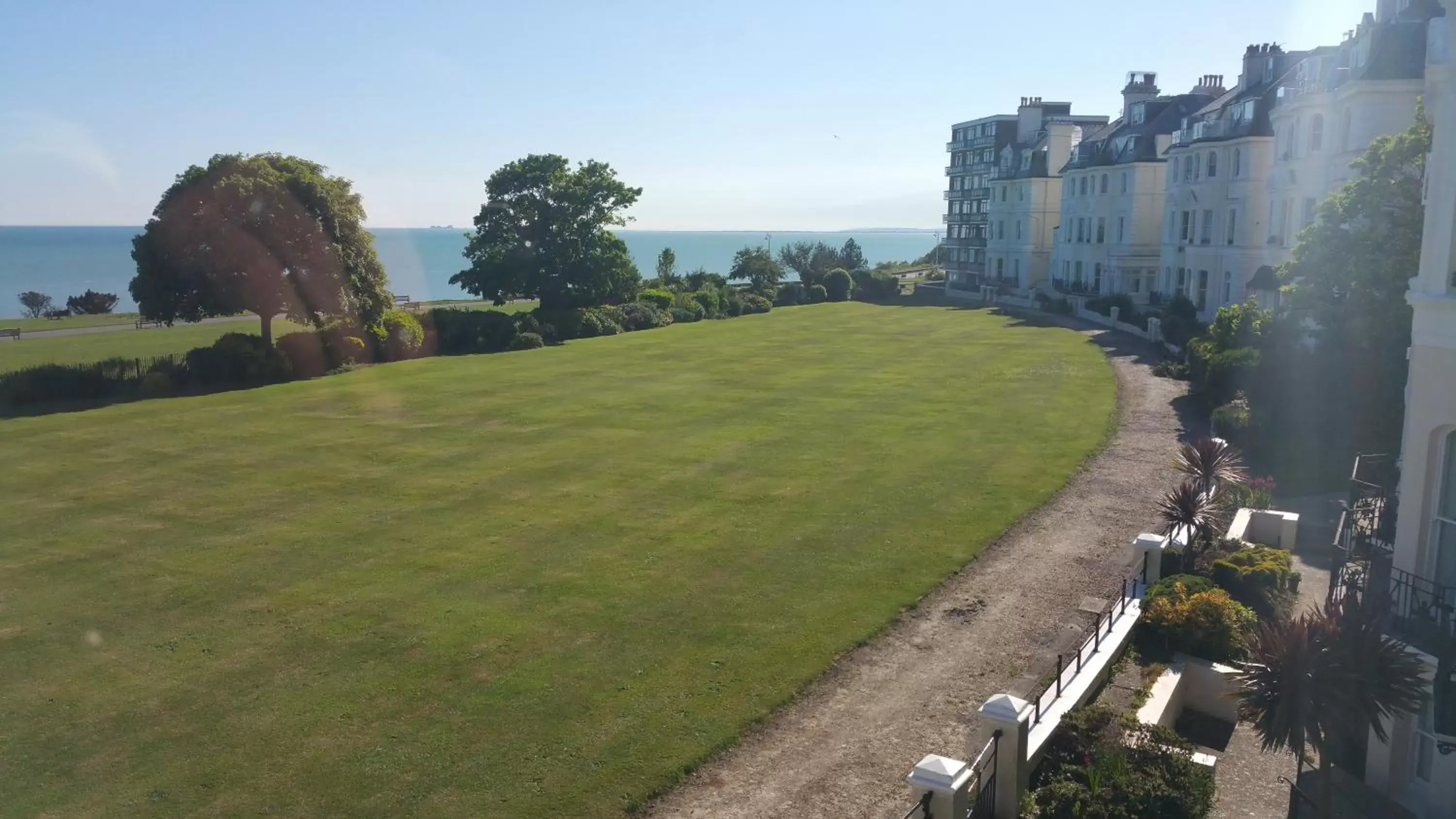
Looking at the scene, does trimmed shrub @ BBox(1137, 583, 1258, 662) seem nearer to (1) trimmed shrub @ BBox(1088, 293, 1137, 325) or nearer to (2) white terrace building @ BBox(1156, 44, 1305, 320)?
(2) white terrace building @ BBox(1156, 44, 1305, 320)

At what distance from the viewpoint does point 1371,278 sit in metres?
23.4

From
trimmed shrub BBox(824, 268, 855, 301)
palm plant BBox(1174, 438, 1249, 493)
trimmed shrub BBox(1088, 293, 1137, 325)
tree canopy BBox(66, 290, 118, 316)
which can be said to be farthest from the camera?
trimmed shrub BBox(824, 268, 855, 301)

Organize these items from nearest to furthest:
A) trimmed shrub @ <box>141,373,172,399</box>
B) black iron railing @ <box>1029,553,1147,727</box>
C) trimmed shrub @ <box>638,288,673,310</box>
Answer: black iron railing @ <box>1029,553,1147,727</box> → trimmed shrub @ <box>141,373,172,399</box> → trimmed shrub @ <box>638,288,673,310</box>

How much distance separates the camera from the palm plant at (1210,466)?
21.8 meters

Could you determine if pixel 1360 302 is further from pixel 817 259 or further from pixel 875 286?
pixel 817 259

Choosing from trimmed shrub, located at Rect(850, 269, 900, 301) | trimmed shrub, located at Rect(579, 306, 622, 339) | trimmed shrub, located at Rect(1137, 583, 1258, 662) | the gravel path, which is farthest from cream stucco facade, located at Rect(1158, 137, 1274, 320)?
trimmed shrub, located at Rect(1137, 583, 1258, 662)

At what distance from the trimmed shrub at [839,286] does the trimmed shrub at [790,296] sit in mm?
2437

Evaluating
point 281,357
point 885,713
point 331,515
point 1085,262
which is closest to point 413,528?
point 331,515

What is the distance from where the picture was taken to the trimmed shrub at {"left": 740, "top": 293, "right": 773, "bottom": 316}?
7406cm

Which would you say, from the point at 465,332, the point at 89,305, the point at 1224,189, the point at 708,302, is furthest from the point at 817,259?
the point at 89,305

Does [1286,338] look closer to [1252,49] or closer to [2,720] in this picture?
[1252,49]

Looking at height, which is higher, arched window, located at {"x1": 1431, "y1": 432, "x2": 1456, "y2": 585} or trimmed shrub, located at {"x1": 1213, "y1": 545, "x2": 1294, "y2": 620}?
arched window, located at {"x1": 1431, "y1": 432, "x2": 1456, "y2": 585}

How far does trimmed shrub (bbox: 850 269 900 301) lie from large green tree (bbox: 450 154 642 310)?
3096 cm

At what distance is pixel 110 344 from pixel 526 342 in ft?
69.3
